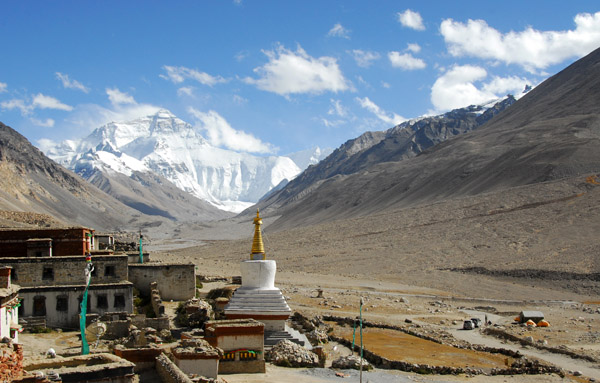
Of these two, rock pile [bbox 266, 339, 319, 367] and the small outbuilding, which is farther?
the small outbuilding

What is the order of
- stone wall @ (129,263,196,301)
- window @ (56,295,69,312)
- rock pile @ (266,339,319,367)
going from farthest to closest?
1. stone wall @ (129,263,196,301)
2. window @ (56,295,69,312)
3. rock pile @ (266,339,319,367)

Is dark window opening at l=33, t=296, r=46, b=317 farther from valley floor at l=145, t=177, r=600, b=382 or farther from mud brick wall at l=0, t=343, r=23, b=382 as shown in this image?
mud brick wall at l=0, t=343, r=23, b=382

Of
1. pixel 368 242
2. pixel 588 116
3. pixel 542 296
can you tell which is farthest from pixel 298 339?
pixel 588 116

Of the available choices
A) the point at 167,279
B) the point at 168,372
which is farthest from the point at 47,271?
the point at 168,372

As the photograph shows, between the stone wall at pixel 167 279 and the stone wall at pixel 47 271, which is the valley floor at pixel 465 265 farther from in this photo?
the stone wall at pixel 47 271

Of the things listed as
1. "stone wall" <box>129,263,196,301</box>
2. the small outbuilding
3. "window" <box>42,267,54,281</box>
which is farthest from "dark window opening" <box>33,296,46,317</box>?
the small outbuilding

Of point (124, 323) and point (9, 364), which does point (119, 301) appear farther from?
point (9, 364)

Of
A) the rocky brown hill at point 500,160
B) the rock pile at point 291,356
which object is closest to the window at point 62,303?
the rock pile at point 291,356
